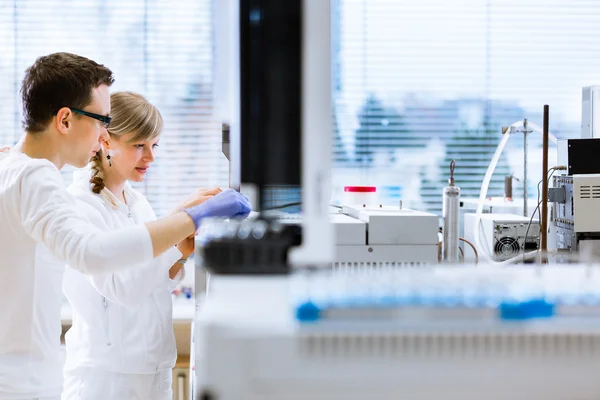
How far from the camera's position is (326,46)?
56 cm

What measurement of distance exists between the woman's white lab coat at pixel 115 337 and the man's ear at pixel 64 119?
192 millimetres

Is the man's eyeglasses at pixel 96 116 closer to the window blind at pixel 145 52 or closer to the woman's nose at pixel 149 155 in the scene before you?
the woman's nose at pixel 149 155

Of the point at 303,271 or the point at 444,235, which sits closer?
the point at 303,271

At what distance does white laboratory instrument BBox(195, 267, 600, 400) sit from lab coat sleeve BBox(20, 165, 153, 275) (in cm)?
59

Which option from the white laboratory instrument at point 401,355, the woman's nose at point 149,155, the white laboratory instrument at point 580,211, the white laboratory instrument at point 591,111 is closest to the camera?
the white laboratory instrument at point 401,355

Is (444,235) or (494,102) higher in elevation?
(494,102)

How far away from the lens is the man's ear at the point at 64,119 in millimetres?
1304

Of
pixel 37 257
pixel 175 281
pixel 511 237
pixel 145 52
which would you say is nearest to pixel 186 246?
pixel 175 281

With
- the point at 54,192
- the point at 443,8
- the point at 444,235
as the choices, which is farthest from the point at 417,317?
the point at 443,8

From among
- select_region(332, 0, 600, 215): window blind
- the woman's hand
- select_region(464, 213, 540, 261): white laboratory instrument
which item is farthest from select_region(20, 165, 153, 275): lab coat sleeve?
select_region(332, 0, 600, 215): window blind

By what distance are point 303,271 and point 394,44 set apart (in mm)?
2775

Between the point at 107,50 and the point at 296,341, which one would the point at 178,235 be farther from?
the point at 107,50

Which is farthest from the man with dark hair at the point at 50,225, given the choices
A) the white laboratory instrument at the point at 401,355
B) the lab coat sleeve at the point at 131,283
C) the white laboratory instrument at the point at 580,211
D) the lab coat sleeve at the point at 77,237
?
the white laboratory instrument at the point at 580,211

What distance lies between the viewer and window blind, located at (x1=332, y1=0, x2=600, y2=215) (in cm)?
319
